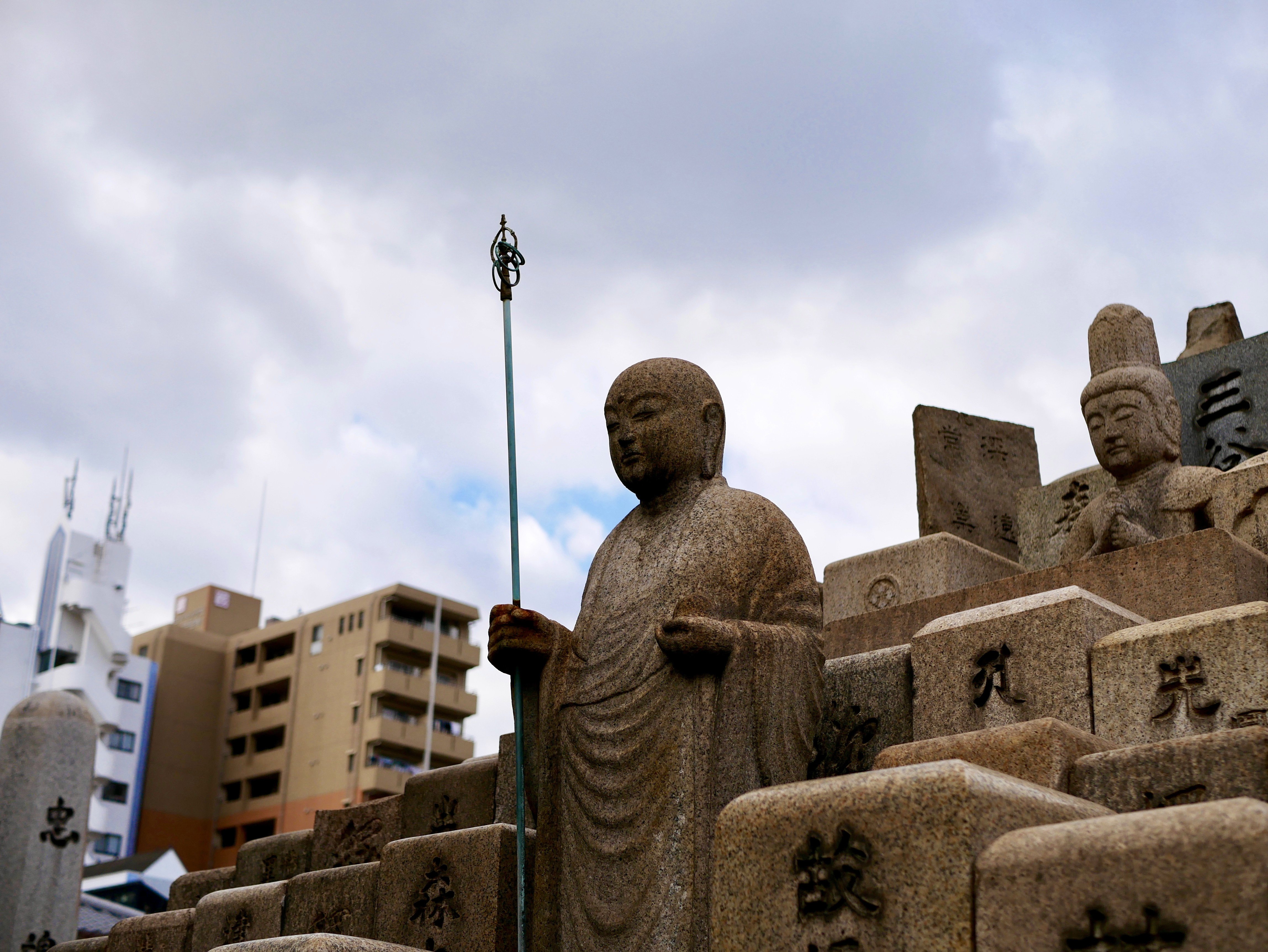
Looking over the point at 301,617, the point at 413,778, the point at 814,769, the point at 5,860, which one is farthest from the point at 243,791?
the point at 814,769

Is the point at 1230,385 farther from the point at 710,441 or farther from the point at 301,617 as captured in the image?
the point at 301,617

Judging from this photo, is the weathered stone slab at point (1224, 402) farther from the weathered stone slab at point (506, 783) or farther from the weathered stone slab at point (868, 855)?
the weathered stone slab at point (868, 855)

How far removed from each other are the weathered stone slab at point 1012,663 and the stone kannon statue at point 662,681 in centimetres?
53

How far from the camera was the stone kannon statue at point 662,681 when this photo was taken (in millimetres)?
5316

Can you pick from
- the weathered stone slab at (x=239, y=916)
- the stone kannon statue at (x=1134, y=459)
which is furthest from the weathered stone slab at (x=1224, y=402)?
the weathered stone slab at (x=239, y=916)

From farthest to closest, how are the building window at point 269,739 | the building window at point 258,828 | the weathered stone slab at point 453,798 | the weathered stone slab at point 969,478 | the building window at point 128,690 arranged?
the building window at point 269,739 → the building window at point 128,690 → the building window at point 258,828 → the weathered stone slab at point 969,478 → the weathered stone slab at point 453,798

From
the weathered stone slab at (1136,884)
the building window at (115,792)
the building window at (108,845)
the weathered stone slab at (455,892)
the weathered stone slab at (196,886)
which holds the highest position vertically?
the building window at (115,792)

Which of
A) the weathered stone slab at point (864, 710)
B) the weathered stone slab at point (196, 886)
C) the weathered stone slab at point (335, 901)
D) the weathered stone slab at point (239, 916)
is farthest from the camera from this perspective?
the weathered stone slab at point (196, 886)

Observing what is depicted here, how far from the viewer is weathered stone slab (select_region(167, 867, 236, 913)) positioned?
9.38m

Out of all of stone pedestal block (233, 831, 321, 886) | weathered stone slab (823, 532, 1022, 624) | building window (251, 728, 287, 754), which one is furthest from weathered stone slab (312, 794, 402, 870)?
→ building window (251, 728, 287, 754)

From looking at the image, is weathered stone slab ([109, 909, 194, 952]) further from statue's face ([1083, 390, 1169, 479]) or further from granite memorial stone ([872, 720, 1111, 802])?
statue's face ([1083, 390, 1169, 479])

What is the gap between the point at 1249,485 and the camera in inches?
303

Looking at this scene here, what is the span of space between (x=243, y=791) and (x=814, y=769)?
4064 centimetres

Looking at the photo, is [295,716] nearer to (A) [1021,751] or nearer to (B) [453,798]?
Result: (B) [453,798]
